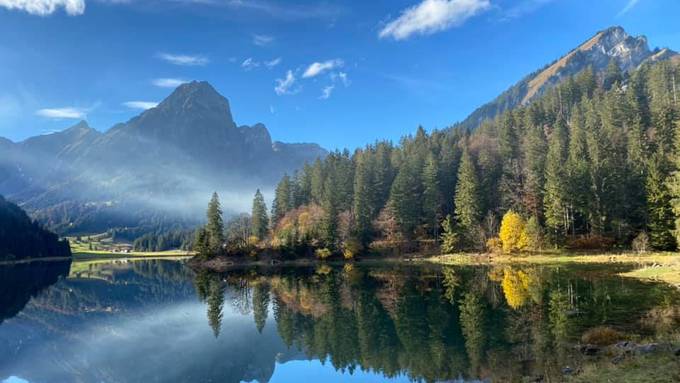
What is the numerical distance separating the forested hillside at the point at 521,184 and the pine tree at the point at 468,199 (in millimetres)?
267

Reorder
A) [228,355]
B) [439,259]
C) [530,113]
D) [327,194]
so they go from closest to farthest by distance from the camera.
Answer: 1. [228,355]
2. [439,259]
3. [327,194]
4. [530,113]

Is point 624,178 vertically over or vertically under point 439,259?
over

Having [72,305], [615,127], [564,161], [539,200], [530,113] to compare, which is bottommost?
[72,305]

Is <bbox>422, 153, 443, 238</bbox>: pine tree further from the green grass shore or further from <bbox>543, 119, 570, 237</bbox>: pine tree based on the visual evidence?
<bbox>543, 119, 570, 237</bbox>: pine tree

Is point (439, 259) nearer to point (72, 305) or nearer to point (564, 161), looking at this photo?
point (564, 161)

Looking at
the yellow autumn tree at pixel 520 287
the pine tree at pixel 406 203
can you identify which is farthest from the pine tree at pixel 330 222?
the yellow autumn tree at pixel 520 287

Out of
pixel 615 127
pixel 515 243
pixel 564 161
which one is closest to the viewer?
pixel 515 243

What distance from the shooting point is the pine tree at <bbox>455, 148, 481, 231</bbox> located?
101 meters

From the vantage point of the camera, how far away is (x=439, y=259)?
3797 inches

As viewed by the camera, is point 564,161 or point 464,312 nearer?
point 464,312

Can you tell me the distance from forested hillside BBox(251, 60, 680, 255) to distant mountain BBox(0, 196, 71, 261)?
339ft

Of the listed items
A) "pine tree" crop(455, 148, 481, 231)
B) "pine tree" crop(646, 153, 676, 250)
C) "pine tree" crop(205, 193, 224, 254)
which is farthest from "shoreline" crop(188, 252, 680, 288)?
"pine tree" crop(455, 148, 481, 231)

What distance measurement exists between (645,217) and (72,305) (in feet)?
326

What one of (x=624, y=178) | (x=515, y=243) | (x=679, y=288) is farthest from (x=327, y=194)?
(x=679, y=288)
